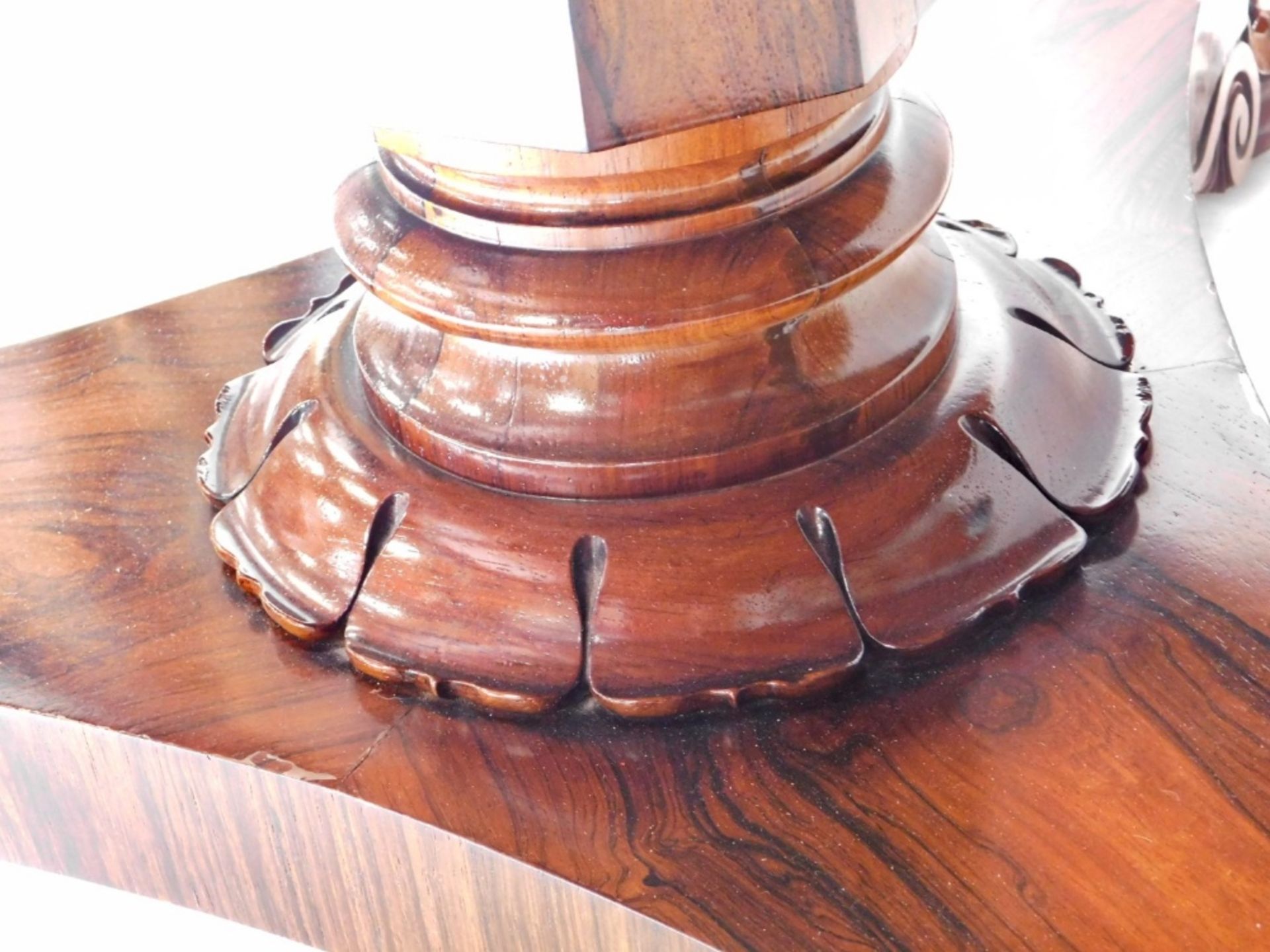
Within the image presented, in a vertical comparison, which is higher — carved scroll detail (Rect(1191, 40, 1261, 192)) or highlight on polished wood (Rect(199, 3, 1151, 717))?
highlight on polished wood (Rect(199, 3, 1151, 717))

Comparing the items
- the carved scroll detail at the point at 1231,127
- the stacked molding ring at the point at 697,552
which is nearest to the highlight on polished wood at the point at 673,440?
the stacked molding ring at the point at 697,552

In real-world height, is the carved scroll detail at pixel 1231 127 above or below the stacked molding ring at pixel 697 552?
below

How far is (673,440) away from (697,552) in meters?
0.06

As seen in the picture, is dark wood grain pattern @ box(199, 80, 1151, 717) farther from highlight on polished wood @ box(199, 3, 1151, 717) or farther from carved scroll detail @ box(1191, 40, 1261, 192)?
carved scroll detail @ box(1191, 40, 1261, 192)

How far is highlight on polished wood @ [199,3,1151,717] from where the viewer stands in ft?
2.41

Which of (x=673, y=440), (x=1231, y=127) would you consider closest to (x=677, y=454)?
(x=673, y=440)

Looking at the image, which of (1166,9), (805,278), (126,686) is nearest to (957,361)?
(805,278)

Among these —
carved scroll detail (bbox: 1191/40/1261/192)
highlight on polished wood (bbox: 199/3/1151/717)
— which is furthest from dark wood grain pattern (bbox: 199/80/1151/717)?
carved scroll detail (bbox: 1191/40/1261/192)

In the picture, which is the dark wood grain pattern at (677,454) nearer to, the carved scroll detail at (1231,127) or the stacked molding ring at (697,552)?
the stacked molding ring at (697,552)

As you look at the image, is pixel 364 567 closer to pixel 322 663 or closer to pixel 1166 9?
pixel 322 663

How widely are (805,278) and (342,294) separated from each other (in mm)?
415

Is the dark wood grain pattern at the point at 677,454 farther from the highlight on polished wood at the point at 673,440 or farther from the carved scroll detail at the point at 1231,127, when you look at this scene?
the carved scroll detail at the point at 1231,127

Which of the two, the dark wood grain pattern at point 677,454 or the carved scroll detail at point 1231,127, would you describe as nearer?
the dark wood grain pattern at point 677,454

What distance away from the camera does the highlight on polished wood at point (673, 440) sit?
2.41ft
